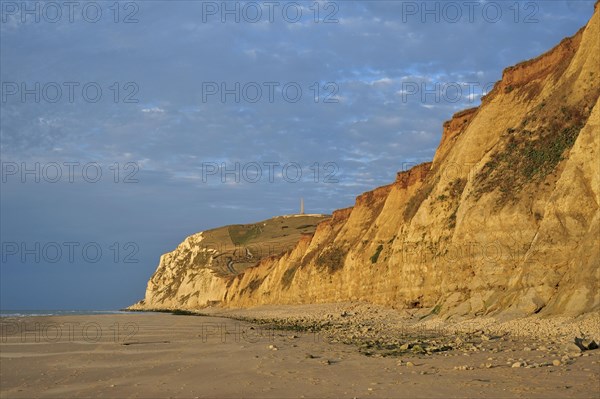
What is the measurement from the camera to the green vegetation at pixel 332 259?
48281mm

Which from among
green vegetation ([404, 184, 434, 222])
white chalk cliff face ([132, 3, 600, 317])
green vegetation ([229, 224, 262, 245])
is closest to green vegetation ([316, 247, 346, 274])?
white chalk cliff face ([132, 3, 600, 317])

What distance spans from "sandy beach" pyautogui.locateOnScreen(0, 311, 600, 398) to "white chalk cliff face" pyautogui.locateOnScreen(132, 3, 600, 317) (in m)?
4.38

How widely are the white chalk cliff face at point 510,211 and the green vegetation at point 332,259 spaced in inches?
181

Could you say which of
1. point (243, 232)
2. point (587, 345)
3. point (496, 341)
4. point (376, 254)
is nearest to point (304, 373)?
point (587, 345)

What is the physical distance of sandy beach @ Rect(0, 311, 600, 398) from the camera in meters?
8.88

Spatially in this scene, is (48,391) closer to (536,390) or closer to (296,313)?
(536,390)

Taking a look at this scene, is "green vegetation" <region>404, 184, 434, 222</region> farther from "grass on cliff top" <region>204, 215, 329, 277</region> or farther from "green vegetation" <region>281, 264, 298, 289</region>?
"grass on cliff top" <region>204, 215, 329, 277</region>

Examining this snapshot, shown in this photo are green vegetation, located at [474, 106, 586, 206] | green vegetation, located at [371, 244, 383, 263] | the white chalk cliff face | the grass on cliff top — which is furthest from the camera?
the grass on cliff top

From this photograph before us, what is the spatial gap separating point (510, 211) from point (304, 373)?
1395 cm

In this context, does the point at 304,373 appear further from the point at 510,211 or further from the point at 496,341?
the point at 510,211

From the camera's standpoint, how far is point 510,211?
21.9 metres

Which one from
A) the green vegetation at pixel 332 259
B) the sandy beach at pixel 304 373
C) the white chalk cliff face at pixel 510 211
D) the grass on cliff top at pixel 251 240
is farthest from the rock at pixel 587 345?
the grass on cliff top at pixel 251 240

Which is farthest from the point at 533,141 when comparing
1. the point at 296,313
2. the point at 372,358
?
the point at 296,313

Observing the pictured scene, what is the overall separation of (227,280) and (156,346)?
78904 millimetres
